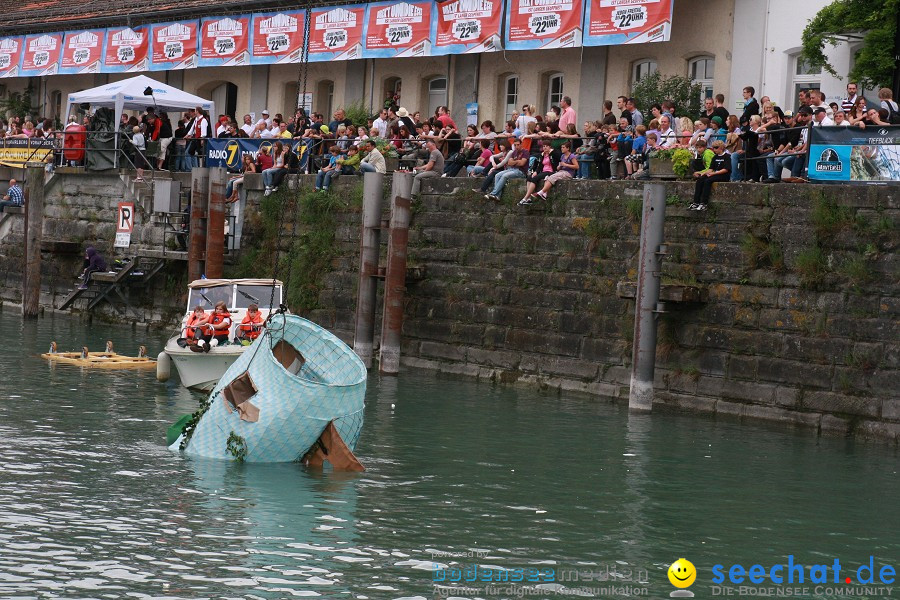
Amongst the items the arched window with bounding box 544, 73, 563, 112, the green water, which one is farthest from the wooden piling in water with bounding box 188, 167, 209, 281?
the arched window with bounding box 544, 73, 563, 112

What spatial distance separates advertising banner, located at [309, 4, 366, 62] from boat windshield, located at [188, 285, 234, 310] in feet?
36.0

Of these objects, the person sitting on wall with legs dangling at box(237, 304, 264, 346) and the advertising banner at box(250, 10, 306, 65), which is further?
the advertising banner at box(250, 10, 306, 65)

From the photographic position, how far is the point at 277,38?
37.8m

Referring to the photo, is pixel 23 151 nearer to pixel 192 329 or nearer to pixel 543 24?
pixel 543 24

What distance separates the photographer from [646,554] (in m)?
13.4

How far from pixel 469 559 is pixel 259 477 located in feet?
13.8

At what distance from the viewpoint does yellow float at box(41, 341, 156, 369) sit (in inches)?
1021

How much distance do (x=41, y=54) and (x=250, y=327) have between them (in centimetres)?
2697

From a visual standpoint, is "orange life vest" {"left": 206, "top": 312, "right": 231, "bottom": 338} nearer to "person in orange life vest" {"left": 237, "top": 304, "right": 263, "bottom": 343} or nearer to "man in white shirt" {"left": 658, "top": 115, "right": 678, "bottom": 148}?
"person in orange life vest" {"left": 237, "top": 304, "right": 263, "bottom": 343}

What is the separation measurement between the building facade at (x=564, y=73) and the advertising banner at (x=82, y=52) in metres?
1.26

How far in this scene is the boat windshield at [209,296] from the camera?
86.1 feet

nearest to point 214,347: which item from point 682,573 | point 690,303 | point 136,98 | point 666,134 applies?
point 690,303

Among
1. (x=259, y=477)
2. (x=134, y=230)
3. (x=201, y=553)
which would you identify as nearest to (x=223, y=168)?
(x=134, y=230)

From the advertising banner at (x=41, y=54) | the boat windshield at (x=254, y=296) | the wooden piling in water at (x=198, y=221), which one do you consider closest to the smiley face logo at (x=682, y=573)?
the boat windshield at (x=254, y=296)
